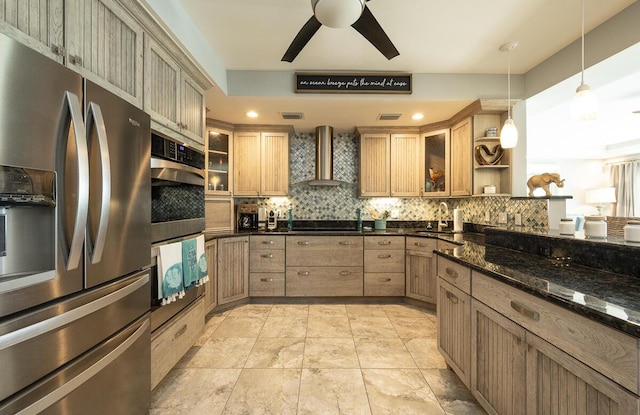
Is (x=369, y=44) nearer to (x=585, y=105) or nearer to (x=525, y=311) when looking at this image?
(x=585, y=105)

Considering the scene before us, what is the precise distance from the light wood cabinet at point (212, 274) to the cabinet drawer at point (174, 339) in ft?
1.86

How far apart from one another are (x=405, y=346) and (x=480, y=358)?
3.16 feet

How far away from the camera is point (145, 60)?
5.54ft

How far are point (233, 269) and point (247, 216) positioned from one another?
34.2 inches

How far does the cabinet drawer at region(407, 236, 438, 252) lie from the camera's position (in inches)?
128

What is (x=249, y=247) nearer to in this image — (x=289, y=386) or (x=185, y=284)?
(x=185, y=284)

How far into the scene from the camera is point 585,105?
1.65 m

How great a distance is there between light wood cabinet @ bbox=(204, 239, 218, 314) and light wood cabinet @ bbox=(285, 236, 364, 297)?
2.77 ft

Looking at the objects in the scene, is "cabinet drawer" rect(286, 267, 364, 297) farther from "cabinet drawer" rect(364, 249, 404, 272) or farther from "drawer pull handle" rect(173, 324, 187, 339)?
"drawer pull handle" rect(173, 324, 187, 339)

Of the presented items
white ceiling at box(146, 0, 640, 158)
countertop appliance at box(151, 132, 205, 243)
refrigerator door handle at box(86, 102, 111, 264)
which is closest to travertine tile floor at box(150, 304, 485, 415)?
countertop appliance at box(151, 132, 205, 243)

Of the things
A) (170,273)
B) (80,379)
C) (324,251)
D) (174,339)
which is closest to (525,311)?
(80,379)

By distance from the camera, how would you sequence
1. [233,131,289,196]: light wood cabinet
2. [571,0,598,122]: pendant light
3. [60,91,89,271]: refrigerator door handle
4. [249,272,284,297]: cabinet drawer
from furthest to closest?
[233,131,289,196]: light wood cabinet < [249,272,284,297]: cabinet drawer < [571,0,598,122]: pendant light < [60,91,89,271]: refrigerator door handle

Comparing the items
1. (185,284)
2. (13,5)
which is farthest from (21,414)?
(13,5)

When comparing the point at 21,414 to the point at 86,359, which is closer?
the point at 21,414
